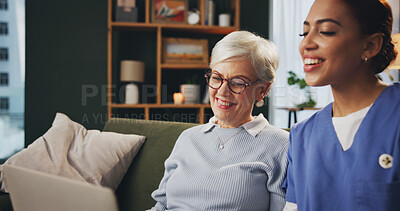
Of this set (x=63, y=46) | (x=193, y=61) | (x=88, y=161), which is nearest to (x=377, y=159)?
(x=88, y=161)

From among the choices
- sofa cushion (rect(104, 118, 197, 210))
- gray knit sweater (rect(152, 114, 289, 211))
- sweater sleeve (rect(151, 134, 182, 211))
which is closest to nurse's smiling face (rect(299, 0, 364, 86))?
gray knit sweater (rect(152, 114, 289, 211))

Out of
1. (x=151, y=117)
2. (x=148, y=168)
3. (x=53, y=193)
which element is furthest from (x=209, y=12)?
(x=53, y=193)

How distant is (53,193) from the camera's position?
0.54m

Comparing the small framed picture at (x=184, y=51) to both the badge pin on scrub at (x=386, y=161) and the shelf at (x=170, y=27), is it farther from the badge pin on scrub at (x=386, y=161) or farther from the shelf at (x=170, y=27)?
the badge pin on scrub at (x=386, y=161)

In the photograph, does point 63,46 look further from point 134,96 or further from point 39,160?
point 39,160

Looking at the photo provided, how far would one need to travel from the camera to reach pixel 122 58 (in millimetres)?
3961

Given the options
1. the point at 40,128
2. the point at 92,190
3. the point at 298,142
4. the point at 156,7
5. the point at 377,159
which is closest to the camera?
the point at 92,190

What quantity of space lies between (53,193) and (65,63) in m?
3.67

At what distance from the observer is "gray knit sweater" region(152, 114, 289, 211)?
3.76 feet

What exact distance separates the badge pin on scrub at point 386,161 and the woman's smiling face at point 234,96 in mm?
624

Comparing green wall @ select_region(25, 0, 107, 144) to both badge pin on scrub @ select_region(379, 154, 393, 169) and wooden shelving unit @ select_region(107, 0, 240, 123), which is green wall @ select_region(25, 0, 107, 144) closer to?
wooden shelving unit @ select_region(107, 0, 240, 123)

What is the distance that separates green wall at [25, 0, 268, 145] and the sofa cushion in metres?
2.40

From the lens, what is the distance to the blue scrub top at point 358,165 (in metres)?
0.72

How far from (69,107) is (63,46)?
736 millimetres
